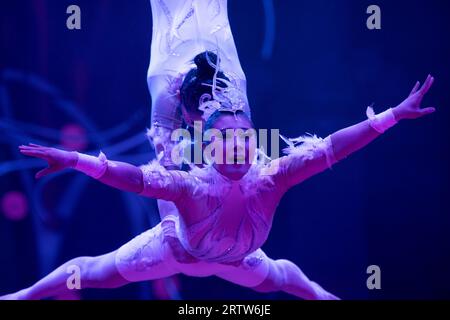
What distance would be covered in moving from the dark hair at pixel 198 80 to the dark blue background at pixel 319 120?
1.17 m

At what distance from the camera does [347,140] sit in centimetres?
172

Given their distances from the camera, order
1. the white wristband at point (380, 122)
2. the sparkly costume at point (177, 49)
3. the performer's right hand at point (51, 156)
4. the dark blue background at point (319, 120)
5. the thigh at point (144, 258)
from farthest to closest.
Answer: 1. the dark blue background at point (319, 120)
2. the sparkly costume at point (177, 49)
3. the thigh at point (144, 258)
4. the white wristband at point (380, 122)
5. the performer's right hand at point (51, 156)

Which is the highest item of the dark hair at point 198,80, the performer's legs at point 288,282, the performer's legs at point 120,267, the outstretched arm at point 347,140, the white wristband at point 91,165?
the dark hair at point 198,80

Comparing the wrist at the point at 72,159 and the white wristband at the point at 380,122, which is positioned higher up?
the white wristband at the point at 380,122

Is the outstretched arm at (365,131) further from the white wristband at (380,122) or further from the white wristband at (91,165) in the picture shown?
the white wristband at (91,165)

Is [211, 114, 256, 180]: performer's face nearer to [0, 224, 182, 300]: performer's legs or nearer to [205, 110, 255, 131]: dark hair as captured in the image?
[205, 110, 255, 131]: dark hair

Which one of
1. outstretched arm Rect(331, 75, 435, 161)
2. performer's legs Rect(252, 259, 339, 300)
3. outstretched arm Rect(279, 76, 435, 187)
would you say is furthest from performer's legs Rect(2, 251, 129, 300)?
outstretched arm Rect(331, 75, 435, 161)

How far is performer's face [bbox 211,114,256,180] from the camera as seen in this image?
1752mm

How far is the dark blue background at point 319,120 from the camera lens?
3191 millimetres

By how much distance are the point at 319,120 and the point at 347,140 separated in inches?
62.0

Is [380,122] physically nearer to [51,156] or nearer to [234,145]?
[234,145]

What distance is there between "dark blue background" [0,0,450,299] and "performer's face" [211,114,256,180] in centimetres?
151

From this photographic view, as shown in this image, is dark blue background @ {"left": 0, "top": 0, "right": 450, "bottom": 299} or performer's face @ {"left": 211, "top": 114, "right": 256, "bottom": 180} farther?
dark blue background @ {"left": 0, "top": 0, "right": 450, "bottom": 299}

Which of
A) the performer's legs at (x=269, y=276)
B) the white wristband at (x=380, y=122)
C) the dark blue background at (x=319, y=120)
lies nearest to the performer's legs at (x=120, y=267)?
the performer's legs at (x=269, y=276)
